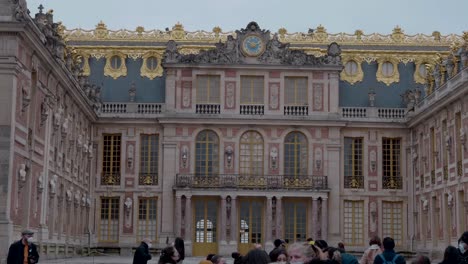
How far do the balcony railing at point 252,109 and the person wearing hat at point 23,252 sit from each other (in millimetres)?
28505

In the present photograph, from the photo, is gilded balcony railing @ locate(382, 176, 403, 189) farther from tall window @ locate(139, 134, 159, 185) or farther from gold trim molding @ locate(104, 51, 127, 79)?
gold trim molding @ locate(104, 51, 127, 79)

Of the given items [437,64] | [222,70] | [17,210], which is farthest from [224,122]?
[17,210]

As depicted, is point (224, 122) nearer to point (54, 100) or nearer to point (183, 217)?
point (183, 217)

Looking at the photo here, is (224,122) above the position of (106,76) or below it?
below

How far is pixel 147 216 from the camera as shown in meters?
43.5

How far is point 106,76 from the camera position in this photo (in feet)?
150

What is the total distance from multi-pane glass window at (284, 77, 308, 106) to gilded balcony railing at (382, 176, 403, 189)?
19.8 feet

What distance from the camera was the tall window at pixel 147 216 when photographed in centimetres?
4334

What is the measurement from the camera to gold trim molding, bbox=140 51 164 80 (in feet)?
151

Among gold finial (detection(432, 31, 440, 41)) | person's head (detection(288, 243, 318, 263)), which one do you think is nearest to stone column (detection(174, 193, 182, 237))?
gold finial (detection(432, 31, 440, 41))

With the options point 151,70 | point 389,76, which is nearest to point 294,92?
point 389,76

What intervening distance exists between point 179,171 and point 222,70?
582 centimetres

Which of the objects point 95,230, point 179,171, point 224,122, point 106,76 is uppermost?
point 106,76

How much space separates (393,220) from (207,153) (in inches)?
414
